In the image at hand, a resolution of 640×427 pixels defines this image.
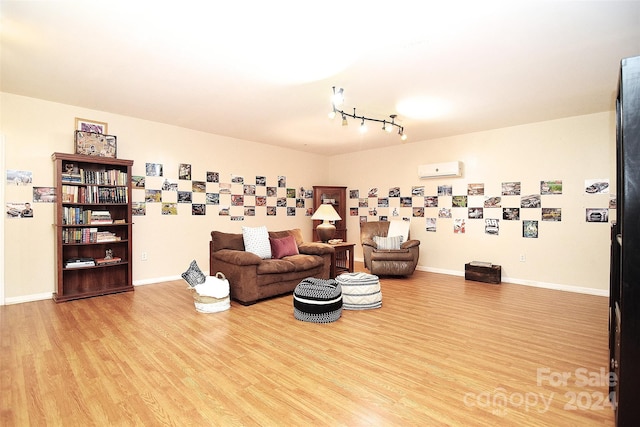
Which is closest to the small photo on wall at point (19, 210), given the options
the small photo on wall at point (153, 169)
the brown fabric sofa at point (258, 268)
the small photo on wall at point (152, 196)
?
the small photo on wall at point (152, 196)

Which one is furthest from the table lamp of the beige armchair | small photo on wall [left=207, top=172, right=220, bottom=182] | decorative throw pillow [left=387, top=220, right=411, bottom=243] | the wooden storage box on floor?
the wooden storage box on floor

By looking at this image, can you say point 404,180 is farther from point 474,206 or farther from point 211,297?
point 211,297

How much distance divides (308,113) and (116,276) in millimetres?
3628

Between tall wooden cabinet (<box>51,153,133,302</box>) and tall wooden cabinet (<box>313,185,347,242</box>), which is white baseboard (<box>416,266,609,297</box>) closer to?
tall wooden cabinet (<box>313,185,347,242</box>)

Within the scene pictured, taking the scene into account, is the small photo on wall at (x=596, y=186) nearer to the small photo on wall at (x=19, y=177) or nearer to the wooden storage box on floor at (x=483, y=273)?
the wooden storage box on floor at (x=483, y=273)

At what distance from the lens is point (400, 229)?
6086 mm

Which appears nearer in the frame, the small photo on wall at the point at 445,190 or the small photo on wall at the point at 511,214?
the small photo on wall at the point at 511,214

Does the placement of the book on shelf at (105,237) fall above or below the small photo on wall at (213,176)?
below

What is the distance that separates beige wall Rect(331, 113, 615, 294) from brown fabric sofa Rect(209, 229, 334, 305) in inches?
102

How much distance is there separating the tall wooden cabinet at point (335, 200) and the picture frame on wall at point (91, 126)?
4076 mm

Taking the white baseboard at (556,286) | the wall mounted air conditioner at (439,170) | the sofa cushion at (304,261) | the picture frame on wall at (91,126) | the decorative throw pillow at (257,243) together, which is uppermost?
the picture frame on wall at (91,126)

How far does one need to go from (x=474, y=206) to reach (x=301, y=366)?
14.9 feet

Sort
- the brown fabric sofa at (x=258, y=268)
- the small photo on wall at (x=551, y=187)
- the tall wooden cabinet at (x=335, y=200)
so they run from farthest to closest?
the tall wooden cabinet at (x=335, y=200) → the small photo on wall at (x=551, y=187) → the brown fabric sofa at (x=258, y=268)

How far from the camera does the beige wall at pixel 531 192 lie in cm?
453
